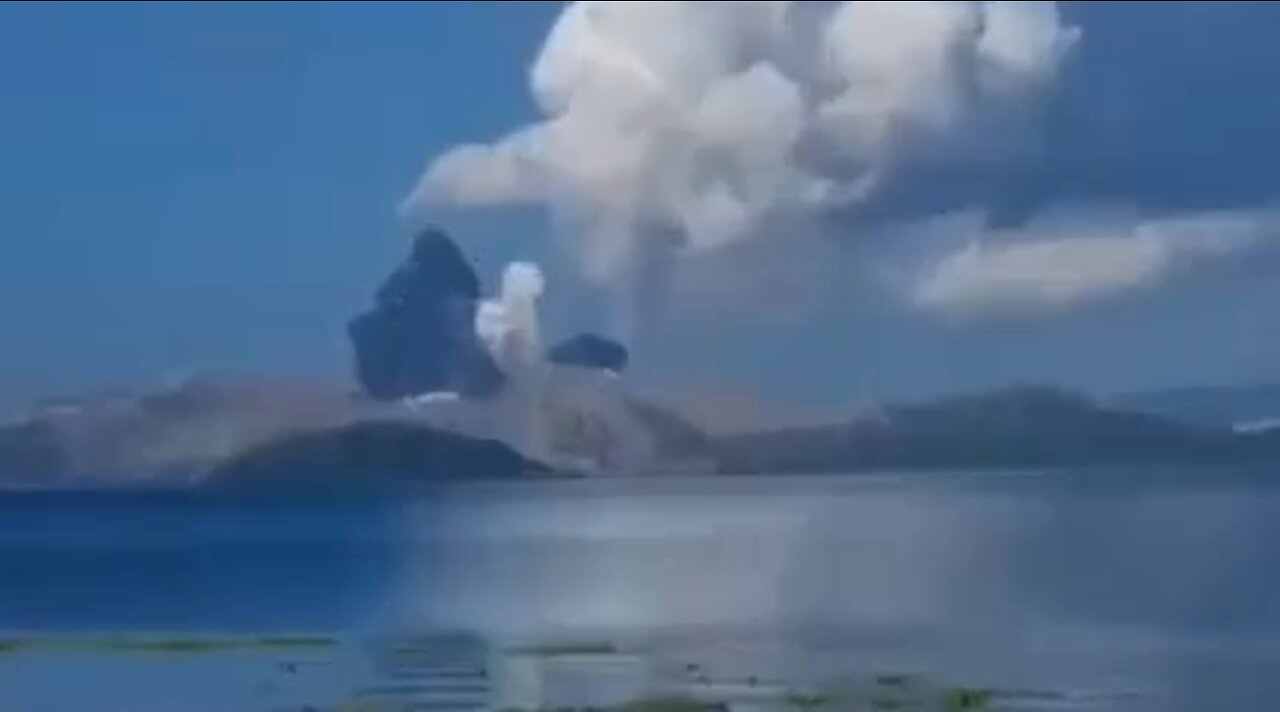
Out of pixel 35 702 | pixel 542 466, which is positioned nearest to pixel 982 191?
pixel 542 466

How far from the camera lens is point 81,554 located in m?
0.82

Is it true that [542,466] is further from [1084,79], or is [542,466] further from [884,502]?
[1084,79]

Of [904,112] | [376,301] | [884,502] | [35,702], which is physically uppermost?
[904,112]

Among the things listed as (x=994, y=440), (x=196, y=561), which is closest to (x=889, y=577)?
(x=994, y=440)

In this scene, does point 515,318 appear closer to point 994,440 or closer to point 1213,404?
point 994,440

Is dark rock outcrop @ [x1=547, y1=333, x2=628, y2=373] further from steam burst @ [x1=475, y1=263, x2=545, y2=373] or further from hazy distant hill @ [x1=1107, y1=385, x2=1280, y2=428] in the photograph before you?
hazy distant hill @ [x1=1107, y1=385, x2=1280, y2=428]

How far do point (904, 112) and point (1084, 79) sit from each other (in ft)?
0.35

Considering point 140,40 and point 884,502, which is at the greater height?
point 140,40

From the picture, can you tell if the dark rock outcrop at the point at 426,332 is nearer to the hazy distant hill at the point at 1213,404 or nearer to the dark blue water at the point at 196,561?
the dark blue water at the point at 196,561

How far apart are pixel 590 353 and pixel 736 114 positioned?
0.55ft

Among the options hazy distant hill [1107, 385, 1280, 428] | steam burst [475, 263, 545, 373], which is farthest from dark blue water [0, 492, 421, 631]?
hazy distant hill [1107, 385, 1280, 428]

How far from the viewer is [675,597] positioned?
32.5 inches

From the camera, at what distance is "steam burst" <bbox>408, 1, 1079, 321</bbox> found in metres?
0.83

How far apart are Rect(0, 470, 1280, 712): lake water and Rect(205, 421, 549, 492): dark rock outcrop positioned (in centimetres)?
1
